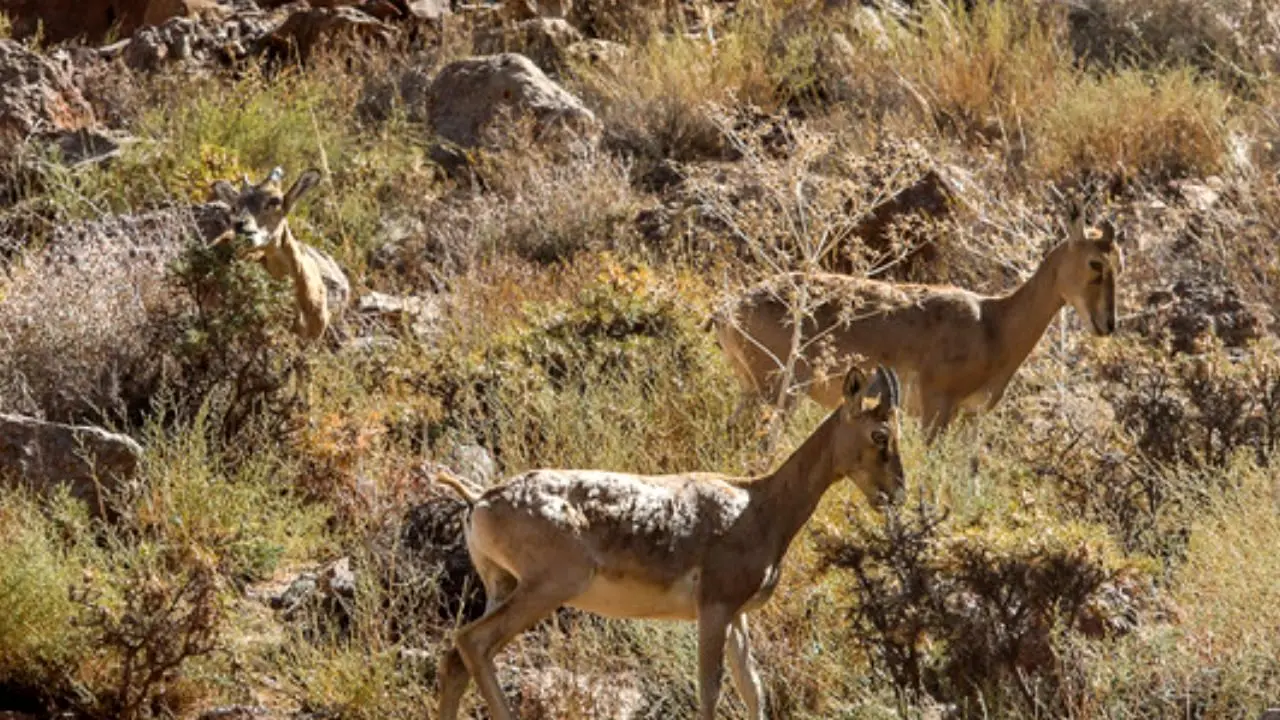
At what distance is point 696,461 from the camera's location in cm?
1216

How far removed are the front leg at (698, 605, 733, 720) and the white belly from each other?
0.15m

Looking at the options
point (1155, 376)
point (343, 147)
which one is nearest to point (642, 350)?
point (1155, 376)

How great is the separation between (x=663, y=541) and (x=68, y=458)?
417 centimetres

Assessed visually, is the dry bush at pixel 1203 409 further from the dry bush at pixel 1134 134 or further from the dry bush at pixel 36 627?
the dry bush at pixel 1134 134

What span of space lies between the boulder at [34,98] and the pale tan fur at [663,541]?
11182 mm

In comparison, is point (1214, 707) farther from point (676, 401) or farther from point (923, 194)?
point (923, 194)

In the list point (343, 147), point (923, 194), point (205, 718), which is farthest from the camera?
point (343, 147)

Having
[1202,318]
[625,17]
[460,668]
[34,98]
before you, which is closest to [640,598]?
[460,668]

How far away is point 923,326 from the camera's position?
12.8m

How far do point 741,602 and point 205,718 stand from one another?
2.53m

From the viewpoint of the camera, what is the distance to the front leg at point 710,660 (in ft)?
27.3

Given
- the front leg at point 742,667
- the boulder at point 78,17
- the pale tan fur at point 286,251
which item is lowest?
the boulder at point 78,17

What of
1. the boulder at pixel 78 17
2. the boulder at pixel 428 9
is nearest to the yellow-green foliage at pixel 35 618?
the boulder at pixel 428 9

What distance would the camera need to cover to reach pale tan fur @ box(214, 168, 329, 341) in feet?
47.8
